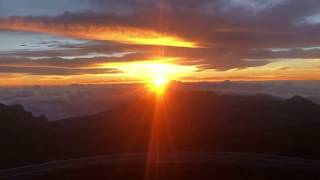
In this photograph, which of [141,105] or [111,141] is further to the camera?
[141,105]

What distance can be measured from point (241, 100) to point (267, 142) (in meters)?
118

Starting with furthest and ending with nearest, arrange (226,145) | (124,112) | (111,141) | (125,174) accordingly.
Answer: (124,112) < (111,141) < (226,145) < (125,174)

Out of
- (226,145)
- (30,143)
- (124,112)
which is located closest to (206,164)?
(226,145)

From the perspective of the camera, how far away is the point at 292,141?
239 feet

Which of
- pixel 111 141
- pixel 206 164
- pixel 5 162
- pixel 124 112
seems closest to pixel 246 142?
pixel 111 141

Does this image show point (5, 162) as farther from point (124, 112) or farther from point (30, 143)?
point (124, 112)

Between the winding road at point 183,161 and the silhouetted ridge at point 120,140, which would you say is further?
the silhouetted ridge at point 120,140

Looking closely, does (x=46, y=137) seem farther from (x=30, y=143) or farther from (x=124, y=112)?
(x=124, y=112)

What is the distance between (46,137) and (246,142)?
97.6 ft

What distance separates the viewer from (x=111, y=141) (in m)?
76.1

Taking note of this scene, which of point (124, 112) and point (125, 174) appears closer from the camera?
point (125, 174)

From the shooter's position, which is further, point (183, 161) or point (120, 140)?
point (120, 140)

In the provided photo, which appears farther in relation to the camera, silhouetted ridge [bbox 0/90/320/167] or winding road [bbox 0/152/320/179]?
Result: silhouetted ridge [bbox 0/90/320/167]

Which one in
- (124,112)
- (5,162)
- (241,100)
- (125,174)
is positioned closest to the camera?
(125,174)
